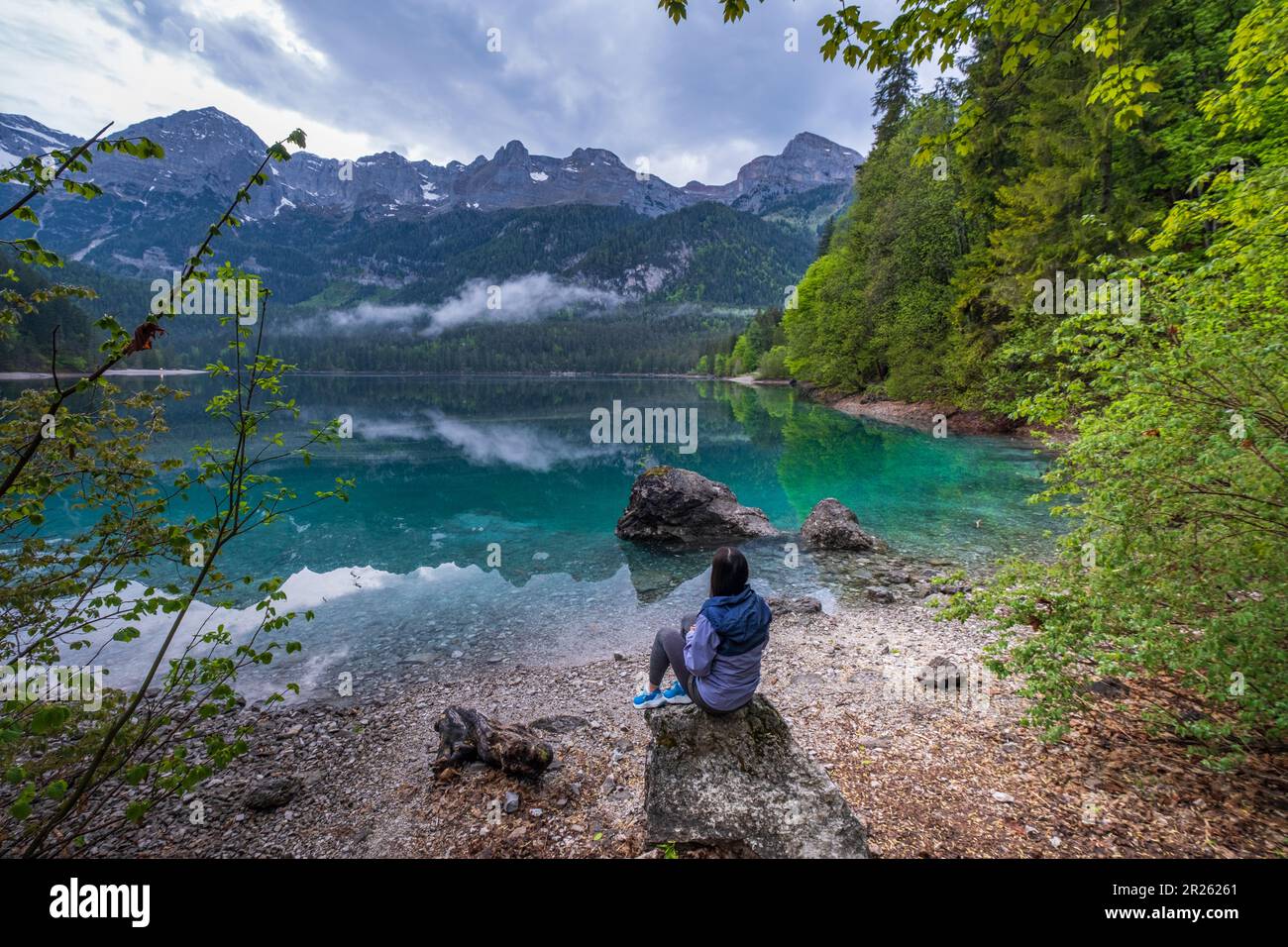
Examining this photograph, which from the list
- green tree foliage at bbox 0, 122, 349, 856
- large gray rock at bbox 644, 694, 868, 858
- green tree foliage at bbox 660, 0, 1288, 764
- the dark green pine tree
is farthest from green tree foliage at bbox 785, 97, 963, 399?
green tree foliage at bbox 0, 122, 349, 856

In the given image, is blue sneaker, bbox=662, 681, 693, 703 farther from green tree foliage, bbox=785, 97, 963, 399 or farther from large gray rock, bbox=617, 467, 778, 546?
green tree foliage, bbox=785, 97, 963, 399

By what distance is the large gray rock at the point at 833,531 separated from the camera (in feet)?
50.1

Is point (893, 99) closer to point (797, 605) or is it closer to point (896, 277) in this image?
point (896, 277)

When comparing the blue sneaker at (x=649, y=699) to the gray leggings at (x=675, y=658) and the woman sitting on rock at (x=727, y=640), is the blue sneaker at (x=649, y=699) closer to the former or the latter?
the gray leggings at (x=675, y=658)

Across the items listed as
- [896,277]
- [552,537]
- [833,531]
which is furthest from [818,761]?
[896,277]

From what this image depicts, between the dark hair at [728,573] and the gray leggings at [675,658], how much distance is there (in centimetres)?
103

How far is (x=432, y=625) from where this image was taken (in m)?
12.0

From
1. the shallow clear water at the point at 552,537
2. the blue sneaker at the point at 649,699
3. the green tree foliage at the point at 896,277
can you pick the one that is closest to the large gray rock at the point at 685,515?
the shallow clear water at the point at 552,537

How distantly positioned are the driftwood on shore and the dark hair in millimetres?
3071

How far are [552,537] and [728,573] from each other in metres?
13.1

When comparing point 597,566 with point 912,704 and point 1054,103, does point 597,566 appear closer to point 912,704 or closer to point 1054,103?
point 912,704
